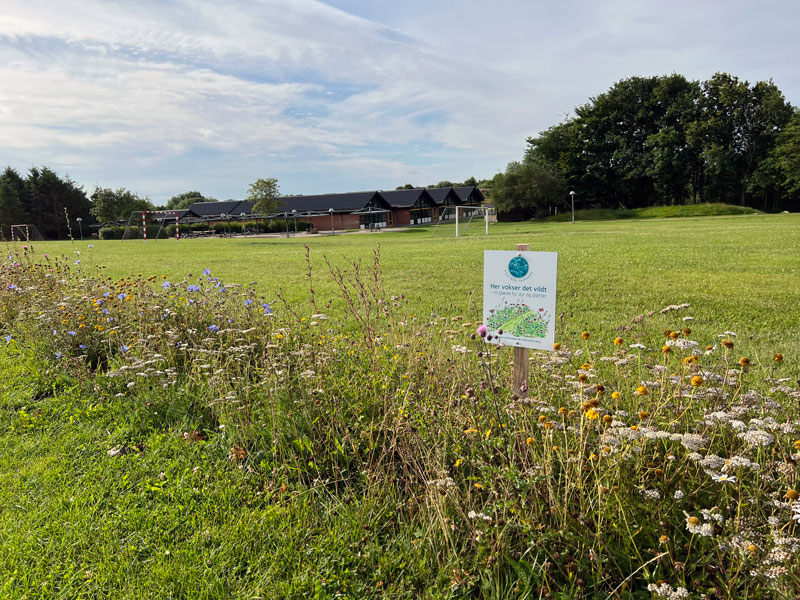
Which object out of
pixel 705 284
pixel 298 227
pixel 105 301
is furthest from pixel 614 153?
pixel 105 301

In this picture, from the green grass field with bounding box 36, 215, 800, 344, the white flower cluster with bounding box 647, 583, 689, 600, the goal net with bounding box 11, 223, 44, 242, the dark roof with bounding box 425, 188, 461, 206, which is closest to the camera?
the white flower cluster with bounding box 647, 583, 689, 600

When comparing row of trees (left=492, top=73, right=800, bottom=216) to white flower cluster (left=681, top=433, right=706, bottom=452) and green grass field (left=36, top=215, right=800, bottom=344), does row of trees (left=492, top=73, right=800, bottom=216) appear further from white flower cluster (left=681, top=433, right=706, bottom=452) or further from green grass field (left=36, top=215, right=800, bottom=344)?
white flower cluster (left=681, top=433, right=706, bottom=452)

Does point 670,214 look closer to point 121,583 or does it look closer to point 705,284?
point 705,284

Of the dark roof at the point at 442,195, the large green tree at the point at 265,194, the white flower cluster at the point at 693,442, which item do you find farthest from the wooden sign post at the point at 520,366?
the dark roof at the point at 442,195

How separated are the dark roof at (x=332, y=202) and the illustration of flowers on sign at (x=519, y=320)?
58.7m

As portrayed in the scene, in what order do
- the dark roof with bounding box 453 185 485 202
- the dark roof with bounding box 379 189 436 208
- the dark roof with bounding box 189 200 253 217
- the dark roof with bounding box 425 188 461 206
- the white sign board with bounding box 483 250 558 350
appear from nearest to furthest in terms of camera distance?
the white sign board with bounding box 483 250 558 350
the dark roof with bounding box 379 189 436 208
the dark roof with bounding box 189 200 253 217
the dark roof with bounding box 425 188 461 206
the dark roof with bounding box 453 185 485 202

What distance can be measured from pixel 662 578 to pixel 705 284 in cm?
847

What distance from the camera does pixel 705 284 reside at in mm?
9266

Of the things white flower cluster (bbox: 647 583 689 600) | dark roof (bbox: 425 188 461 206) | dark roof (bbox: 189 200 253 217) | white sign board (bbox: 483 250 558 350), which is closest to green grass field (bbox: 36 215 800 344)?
white sign board (bbox: 483 250 558 350)

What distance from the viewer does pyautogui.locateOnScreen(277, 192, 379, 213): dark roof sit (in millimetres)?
61250

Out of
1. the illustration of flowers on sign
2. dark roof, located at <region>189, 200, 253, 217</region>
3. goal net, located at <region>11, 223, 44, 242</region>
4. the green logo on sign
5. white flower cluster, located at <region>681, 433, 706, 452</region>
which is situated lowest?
white flower cluster, located at <region>681, 433, 706, 452</region>

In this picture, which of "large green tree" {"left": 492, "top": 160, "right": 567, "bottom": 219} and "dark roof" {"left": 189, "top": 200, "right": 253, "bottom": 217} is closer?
"large green tree" {"left": 492, "top": 160, "right": 567, "bottom": 219}

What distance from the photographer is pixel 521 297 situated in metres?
3.08

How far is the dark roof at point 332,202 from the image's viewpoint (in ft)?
201
